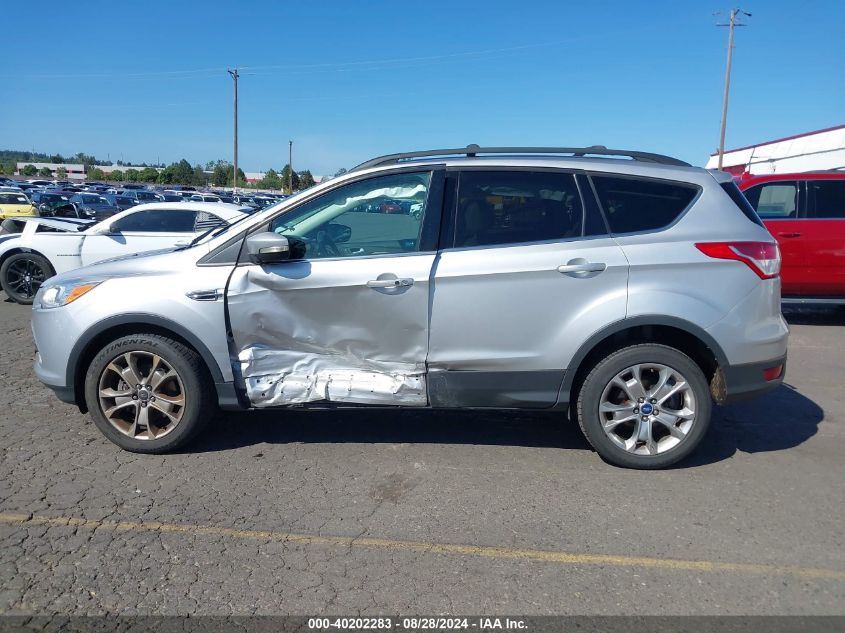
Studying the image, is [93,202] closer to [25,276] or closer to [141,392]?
[25,276]

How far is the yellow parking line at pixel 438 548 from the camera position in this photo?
10.7 ft

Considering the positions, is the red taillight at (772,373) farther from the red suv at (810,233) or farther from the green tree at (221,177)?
the green tree at (221,177)

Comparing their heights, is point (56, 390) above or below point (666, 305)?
below

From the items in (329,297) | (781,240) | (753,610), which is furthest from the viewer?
(781,240)

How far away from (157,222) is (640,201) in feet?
25.2

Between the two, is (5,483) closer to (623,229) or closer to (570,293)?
(570,293)

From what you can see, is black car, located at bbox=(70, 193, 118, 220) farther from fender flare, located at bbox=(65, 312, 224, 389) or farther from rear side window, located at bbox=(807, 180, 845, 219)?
rear side window, located at bbox=(807, 180, 845, 219)

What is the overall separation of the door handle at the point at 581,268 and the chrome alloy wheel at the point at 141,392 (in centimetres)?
256

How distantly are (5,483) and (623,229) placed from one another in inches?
161

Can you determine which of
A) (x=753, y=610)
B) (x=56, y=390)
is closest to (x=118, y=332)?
(x=56, y=390)

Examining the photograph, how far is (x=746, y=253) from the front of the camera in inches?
166

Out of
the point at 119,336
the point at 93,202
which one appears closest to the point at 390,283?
the point at 119,336

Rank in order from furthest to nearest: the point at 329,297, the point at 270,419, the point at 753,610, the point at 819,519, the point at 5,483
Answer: the point at 270,419 < the point at 329,297 < the point at 5,483 < the point at 819,519 < the point at 753,610

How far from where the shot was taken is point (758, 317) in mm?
4277
